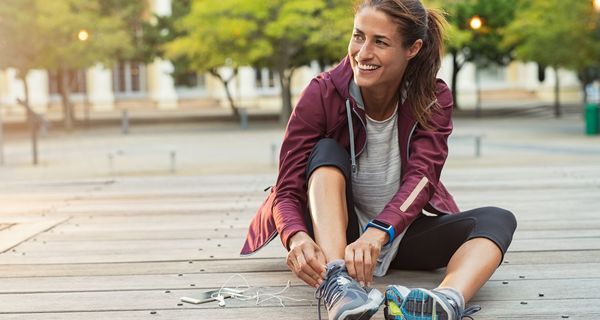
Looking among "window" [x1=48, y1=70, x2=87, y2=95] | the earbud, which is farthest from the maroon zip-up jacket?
"window" [x1=48, y1=70, x2=87, y2=95]

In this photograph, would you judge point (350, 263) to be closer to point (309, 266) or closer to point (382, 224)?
point (309, 266)

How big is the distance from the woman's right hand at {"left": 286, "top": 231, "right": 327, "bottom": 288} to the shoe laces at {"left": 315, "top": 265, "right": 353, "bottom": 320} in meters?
0.05

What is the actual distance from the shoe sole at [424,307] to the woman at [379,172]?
0.92 ft

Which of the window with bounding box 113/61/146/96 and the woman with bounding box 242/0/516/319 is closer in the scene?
the woman with bounding box 242/0/516/319

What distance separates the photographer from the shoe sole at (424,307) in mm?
3332

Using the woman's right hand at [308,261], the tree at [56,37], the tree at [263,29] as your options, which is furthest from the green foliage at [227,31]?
the woman's right hand at [308,261]

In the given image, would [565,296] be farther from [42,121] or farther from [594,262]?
[42,121]

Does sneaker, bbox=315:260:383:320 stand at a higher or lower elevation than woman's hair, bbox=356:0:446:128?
lower

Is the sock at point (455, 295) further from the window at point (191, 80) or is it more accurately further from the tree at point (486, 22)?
the window at point (191, 80)

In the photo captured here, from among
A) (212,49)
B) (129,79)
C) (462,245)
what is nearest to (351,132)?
(462,245)

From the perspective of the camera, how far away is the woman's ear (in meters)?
4.07

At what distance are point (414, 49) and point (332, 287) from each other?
1169 millimetres

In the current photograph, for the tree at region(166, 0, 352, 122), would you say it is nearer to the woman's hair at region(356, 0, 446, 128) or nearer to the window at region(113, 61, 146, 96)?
the window at region(113, 61, 146, 96)

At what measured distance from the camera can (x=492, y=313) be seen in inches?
146
